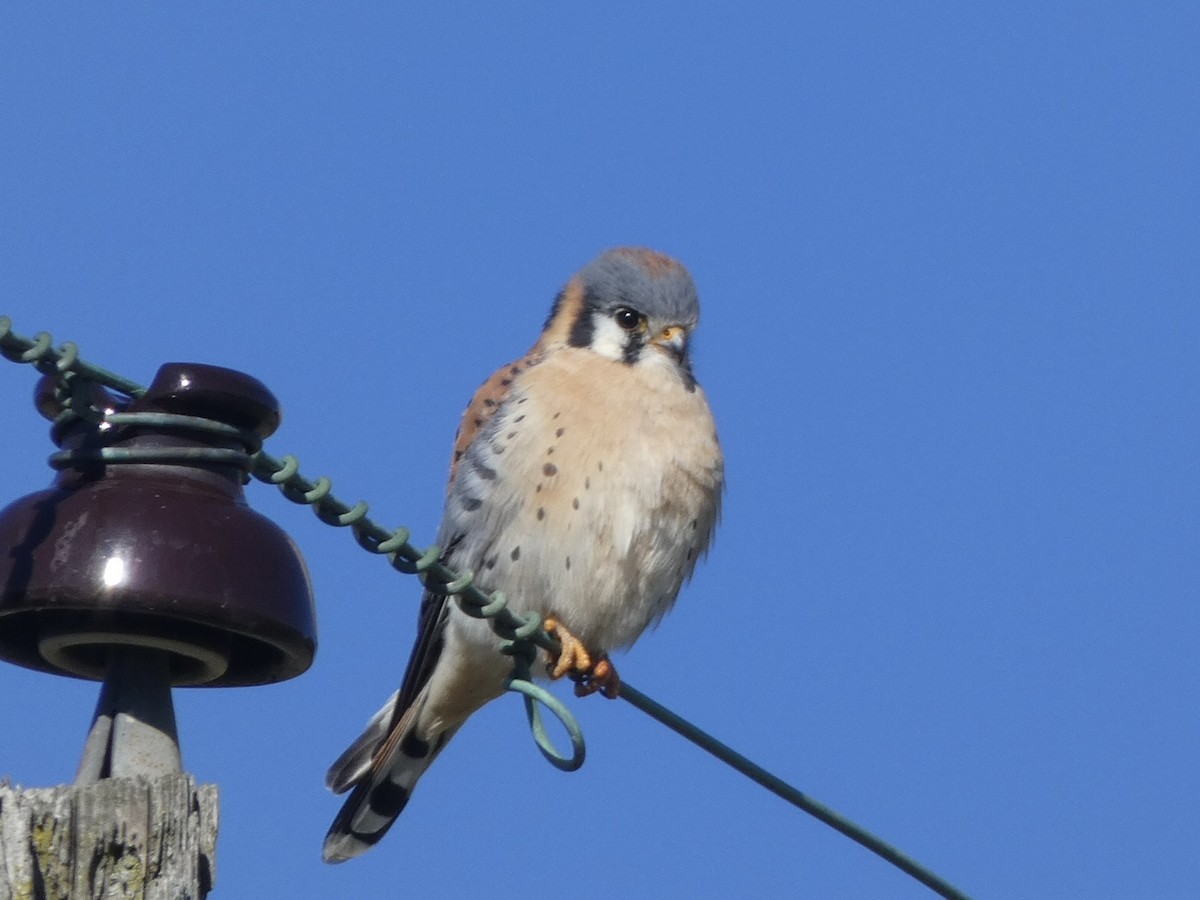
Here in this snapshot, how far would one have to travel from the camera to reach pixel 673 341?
195 inches

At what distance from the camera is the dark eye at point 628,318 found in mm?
4953

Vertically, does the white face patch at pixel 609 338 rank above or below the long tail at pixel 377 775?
above

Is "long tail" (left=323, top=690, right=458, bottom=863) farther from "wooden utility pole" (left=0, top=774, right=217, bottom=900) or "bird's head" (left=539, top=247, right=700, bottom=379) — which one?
"wooden utility pole" (left=0, top=774, right=217, bottom=900)

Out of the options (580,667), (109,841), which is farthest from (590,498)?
(109,841)

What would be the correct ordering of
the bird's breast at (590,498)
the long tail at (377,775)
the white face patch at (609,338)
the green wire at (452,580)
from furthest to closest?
the white face patch at (609,338) → the long tail at (377,775) → the bird's breast at (590,498) → the green wire at (452,580)

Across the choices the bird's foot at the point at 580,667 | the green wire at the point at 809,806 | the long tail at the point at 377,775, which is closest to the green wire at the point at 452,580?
the green wire at the point at 809,806

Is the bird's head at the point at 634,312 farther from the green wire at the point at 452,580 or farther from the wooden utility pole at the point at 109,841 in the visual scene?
the wooden utility pole at the point at 109,841

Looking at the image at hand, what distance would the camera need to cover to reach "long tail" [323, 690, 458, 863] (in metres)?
4.61

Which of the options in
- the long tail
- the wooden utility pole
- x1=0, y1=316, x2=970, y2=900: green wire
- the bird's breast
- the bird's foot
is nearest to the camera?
the wooden utility pole

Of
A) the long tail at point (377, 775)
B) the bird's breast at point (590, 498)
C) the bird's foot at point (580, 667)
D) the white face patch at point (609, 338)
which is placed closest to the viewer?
the bird's foot at point (580, 667)

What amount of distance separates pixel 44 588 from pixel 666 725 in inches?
47.3

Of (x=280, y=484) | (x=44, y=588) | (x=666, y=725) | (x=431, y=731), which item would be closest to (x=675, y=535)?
(x=431, y=731)

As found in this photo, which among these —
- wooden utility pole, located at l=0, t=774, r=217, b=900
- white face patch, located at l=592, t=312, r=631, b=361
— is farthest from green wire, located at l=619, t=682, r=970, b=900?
white face patch, located at l=592, t=312, r=631, b=361

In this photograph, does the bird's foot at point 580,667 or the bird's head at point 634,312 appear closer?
the bird's foot at point 580,667
